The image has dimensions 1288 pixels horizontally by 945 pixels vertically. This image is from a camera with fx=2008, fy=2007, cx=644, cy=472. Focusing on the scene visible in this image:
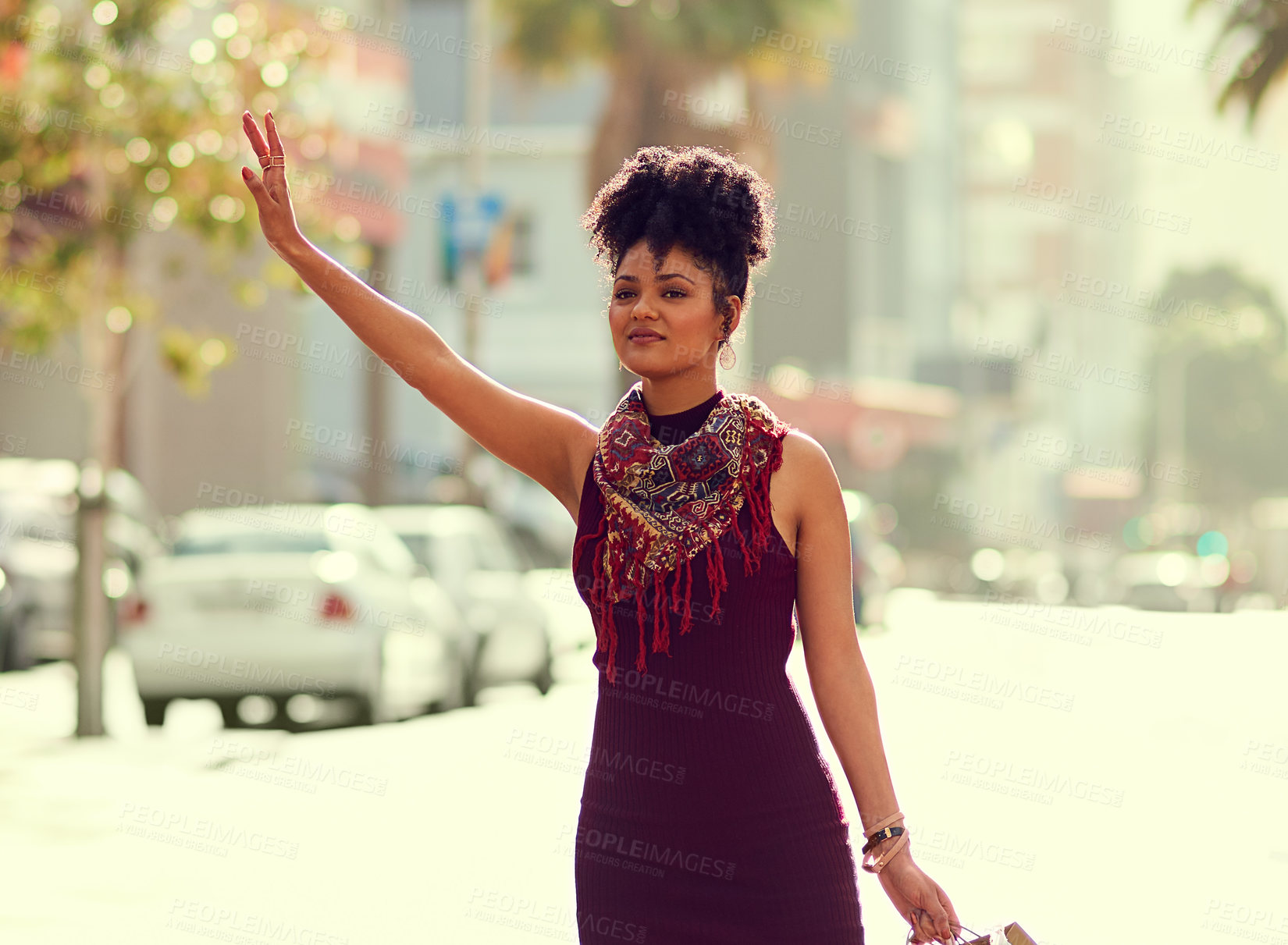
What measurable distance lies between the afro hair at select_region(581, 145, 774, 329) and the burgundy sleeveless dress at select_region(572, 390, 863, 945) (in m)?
0.41

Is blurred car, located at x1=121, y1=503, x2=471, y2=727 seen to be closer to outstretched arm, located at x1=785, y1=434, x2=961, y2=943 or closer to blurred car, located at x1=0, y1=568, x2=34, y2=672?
blurred car, located at x1=0, y1=568, x2=34, y2=672

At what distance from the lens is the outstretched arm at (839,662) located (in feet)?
10.00

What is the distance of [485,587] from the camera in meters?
16.0

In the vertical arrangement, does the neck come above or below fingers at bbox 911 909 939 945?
above

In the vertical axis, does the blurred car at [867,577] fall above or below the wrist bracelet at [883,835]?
below

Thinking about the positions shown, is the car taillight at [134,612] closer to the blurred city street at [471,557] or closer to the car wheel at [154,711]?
the blurred city street at [471,557]

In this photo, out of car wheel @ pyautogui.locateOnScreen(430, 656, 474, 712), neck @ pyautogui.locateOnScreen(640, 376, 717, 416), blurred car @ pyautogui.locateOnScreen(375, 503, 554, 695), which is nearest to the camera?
neck @ pyautogui.locateOnScreen(640, 376, 717, 416)

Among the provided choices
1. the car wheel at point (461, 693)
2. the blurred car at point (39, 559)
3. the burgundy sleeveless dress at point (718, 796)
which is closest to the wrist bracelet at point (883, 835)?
the burgundy sleeveless dress at point (718, 796)

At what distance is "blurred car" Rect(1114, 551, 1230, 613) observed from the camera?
3791 cm

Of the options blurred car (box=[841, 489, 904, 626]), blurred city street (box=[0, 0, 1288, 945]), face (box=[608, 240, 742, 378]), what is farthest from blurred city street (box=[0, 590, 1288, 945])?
blurred car (box=[841, 489, 904, 626])

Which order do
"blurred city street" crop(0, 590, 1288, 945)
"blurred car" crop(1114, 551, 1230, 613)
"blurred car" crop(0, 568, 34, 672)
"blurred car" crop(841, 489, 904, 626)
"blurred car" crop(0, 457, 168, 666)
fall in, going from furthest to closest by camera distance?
"blurred car" crop(1114, 551, 1230, 613) → "blurred car" crop(841, 489, 904, 626) → "blurred car" crop(0, 457, 168, 666) → "blurred car" crop(0, 568, 34, 672) → "blurred city street" crop(0, 590, 1288, 945)

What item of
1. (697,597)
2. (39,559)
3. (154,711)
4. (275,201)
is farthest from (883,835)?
(39,559)

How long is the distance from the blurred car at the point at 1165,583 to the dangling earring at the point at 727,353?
3433 centimetres

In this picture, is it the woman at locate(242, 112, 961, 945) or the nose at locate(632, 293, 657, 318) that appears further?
the nose at locate(632, 293, 657, 318)
